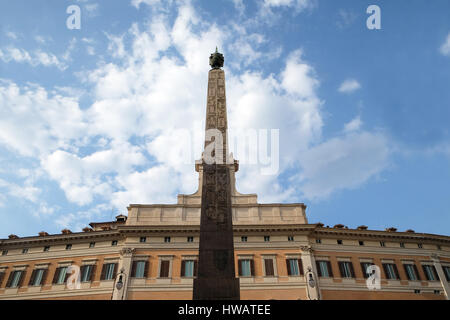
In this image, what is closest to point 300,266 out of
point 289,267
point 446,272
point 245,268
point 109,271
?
point 289,267

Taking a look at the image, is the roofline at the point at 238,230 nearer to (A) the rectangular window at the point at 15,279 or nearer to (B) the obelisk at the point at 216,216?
(A) the rectangular window at the point at 15,279

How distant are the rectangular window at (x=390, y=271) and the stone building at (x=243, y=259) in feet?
0.26

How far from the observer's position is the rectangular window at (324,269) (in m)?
22.2

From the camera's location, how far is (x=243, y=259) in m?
22.4

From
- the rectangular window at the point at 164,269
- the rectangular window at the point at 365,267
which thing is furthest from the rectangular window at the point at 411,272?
the rectangular window at the point at 164,269

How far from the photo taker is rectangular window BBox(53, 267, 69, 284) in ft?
72.0

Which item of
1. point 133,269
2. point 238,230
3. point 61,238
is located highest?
point 238,230

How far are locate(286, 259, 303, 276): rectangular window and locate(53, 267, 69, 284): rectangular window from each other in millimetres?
16056

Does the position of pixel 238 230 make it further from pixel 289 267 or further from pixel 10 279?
pixel 10 279

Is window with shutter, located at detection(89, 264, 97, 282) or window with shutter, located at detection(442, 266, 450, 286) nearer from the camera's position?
window with shutter, located at detection(89, 264, 97, 282)

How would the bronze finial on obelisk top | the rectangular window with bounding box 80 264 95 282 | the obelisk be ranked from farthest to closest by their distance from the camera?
1. the rectangular window with bounding box 80 264 95 282
2. the bronze finial on obelisk top
3. the obelisk

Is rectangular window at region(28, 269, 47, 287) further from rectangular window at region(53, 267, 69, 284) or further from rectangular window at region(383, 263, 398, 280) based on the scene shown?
rectangular window at region(383, 263, 398, 280)

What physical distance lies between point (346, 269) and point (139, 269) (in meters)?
15.1

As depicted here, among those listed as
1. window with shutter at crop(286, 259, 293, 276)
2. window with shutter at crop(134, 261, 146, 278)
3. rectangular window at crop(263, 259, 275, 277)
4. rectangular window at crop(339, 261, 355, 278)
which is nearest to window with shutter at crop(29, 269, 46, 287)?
window with shutter at crop(134, 261, 146, 278)
